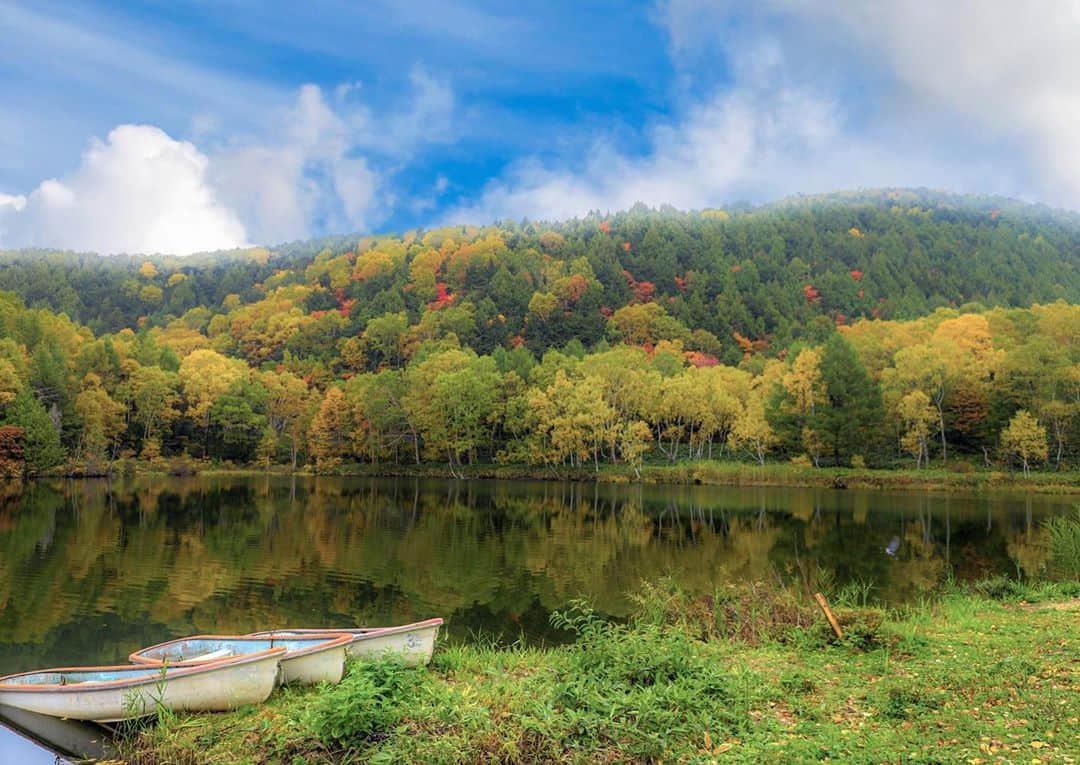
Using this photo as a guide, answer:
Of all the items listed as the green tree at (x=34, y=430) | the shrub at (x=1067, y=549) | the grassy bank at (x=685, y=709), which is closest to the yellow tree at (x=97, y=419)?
the green tree at (x=34, y=430)

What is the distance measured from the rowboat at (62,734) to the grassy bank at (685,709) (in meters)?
0.53

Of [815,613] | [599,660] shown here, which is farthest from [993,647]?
[599,660]

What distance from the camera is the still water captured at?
50.3ft

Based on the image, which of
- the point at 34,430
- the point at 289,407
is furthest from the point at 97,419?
the point at 289,407

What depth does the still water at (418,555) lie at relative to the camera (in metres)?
15.3

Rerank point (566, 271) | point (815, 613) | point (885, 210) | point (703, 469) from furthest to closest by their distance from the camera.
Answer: point (885, 210)
point (566, 271)
point (703, 469)
point (815, 613)

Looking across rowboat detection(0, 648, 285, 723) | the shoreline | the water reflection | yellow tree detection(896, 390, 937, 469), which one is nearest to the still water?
the water reflection

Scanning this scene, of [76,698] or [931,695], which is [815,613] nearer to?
[931,695]

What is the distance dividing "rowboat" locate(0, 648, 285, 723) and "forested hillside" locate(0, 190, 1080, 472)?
53708 millimetres

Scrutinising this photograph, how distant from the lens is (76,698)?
891cm

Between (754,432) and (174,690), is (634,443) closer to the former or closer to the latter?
(754,432)

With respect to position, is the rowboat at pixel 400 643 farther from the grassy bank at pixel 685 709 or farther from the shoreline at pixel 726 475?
the shoreline at pixel 726 475

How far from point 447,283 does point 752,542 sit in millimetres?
102993

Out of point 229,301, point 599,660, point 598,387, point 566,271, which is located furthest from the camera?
point 229,301
